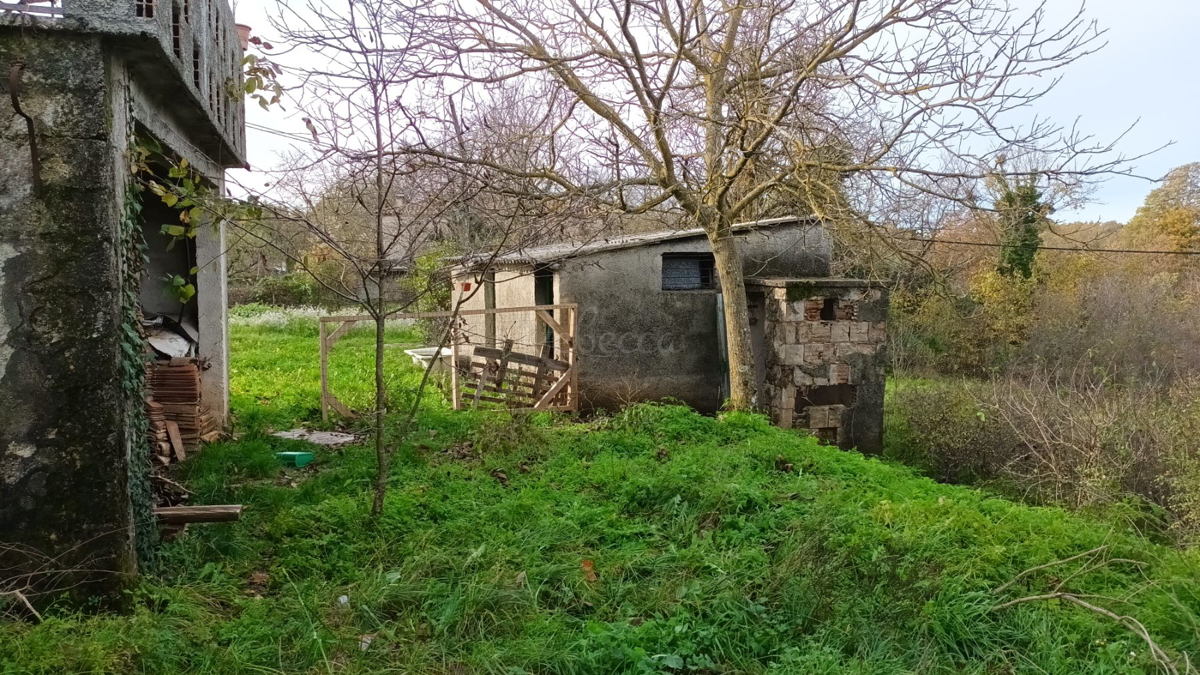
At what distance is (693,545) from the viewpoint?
5133mm

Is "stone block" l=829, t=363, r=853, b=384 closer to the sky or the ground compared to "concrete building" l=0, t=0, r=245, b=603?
closer to the ground

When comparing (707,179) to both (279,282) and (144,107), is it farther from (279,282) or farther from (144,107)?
(279,282)

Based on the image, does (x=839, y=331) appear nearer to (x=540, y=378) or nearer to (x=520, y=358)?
(x=540, y=378)

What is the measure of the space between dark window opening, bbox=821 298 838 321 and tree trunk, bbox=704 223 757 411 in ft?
5.46

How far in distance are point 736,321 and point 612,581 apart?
21.9 feet

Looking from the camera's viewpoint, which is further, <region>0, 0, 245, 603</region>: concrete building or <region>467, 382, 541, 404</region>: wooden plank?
<region>467, 382, 541, 404</region>: wooden plank

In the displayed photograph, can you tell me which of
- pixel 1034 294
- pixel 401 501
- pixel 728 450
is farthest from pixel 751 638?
pixel 1034 294

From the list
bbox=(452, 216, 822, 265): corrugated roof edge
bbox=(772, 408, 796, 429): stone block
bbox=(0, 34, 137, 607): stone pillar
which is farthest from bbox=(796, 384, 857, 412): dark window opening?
bbox=(0, 34, 137, 607): stone pillar

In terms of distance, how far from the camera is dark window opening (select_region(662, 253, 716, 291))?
40.1ft

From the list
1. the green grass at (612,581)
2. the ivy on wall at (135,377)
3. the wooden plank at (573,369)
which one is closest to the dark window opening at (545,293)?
the wooden plank at (573,369)

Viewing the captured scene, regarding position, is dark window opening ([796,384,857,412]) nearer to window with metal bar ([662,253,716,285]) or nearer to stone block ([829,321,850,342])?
stone block ([829,321,850,342])

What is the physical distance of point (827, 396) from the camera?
38.3 ft

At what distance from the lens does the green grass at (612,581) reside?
3.66m

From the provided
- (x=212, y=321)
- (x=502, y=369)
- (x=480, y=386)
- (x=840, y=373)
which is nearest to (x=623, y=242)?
(x=502, y=369)
